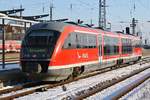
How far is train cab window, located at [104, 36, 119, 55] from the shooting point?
25.9 m

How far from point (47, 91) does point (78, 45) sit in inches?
185

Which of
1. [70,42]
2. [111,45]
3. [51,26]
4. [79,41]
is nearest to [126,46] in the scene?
[111,45]

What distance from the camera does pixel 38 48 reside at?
17.2m

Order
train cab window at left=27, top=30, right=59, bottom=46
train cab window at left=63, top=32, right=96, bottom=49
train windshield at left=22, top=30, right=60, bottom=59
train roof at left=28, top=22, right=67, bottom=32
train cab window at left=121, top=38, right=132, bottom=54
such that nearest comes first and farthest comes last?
train windshield at left=22, top=30, right=60, bottom=59 → train cab window at left=27, top=30, right=59, bottom=46 → train roof at left=28, top=22, right=67, bottom=32 → train cab window at left=63, top=32, right=96, bottom=49 → train cab window at left=121, top=38, right=132, bottom=54

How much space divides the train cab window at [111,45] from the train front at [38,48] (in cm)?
839

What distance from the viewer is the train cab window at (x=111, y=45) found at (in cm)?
2586

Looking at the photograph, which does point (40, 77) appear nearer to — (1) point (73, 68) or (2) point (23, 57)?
(2) point (23, 57)

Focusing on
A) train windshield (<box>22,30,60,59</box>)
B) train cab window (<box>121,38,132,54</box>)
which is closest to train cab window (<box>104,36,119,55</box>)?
train cab window (<box>121,38,132,54</box>)

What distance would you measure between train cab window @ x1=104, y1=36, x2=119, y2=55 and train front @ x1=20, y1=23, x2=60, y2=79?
8388 mm

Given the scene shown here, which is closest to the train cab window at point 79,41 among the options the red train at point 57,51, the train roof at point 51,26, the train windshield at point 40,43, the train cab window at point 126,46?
the red train at point 57,51

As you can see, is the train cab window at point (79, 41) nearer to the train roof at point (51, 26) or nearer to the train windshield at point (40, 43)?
the train roof at point (51, 26)

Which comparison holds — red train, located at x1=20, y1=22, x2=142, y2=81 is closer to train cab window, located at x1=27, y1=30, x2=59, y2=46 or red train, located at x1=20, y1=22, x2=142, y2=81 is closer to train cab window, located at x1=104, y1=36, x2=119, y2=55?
train cab window, located at x1=27, y1=30, x2=59, y2=46

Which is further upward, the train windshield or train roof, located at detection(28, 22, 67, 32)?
train roof, located at detection(28, 22, 67, 32)

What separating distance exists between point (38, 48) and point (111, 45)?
11234mm
